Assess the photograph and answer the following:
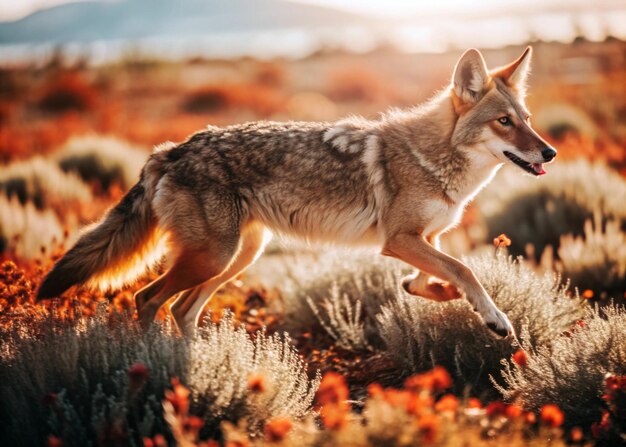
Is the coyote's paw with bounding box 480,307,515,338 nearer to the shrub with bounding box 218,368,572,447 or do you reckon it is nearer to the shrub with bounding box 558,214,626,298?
the shrub with bounding box 218,368,572,447

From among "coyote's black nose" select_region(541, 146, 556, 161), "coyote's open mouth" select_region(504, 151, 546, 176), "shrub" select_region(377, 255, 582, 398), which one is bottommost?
"shrub" select_region(377, 255, 582, 398)

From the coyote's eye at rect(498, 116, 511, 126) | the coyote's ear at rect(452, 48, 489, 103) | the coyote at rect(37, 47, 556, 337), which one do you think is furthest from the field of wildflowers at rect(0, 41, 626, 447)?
the coyote's ear at rect(452, 48, 489, 103)

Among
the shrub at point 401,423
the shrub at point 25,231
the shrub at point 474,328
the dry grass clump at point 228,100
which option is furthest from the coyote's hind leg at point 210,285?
the dry grass clump at point 228,100

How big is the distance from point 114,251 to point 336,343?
2.01 metres

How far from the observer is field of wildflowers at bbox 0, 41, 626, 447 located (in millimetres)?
2643

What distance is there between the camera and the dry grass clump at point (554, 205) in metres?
7.78

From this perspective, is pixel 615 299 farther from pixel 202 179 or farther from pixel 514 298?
pixel 202 179

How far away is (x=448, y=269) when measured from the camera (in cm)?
430

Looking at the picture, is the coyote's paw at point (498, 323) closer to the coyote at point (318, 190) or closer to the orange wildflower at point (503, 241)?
the coyote at point (318, 190)

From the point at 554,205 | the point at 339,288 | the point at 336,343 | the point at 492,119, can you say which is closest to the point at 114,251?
the point at 336,343

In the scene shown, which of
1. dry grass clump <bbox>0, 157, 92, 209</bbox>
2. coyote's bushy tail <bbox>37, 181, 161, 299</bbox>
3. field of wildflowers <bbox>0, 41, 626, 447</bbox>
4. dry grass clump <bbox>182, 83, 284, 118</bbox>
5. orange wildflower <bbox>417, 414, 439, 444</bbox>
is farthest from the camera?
dry grass clump <bbox>182, 83, 284, 118</bbox>

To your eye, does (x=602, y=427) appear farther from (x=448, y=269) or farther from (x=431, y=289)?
(x=431, y=289)

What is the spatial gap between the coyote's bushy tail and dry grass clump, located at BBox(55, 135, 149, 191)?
21.9 ft

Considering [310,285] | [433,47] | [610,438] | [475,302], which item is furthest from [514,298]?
[433,47]
